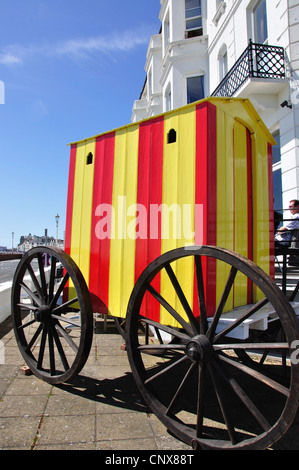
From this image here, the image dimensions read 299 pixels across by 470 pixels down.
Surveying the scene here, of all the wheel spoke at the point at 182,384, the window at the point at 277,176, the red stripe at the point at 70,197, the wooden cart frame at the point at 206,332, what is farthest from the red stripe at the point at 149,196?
the window at the point at 277,176

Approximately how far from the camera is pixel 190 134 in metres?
2.77

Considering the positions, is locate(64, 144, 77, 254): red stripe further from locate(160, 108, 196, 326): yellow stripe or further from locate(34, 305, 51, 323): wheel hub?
locate(160, 108, 196, 326): yellow stripe

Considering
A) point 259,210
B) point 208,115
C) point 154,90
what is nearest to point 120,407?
point 259,210

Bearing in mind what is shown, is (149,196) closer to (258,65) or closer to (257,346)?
(257,346)

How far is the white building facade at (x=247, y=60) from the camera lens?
795 centimetres

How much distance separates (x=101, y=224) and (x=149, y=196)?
28.7 inches

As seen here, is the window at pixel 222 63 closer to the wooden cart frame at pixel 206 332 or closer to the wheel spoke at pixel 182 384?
the wooden cart frame at pixel 206 332

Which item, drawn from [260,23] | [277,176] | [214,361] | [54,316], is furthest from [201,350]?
[260,23]

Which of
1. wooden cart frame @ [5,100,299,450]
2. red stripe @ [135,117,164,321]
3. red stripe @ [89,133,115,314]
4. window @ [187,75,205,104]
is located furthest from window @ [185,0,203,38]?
red stripe @ [135,117,164,321]

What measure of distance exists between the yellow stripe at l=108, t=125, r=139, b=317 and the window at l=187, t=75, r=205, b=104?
36.8 feet

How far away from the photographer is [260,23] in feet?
31.1

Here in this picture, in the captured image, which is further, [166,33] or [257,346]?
[166,33]

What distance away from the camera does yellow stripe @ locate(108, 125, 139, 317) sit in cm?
316

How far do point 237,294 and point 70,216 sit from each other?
215 cm
